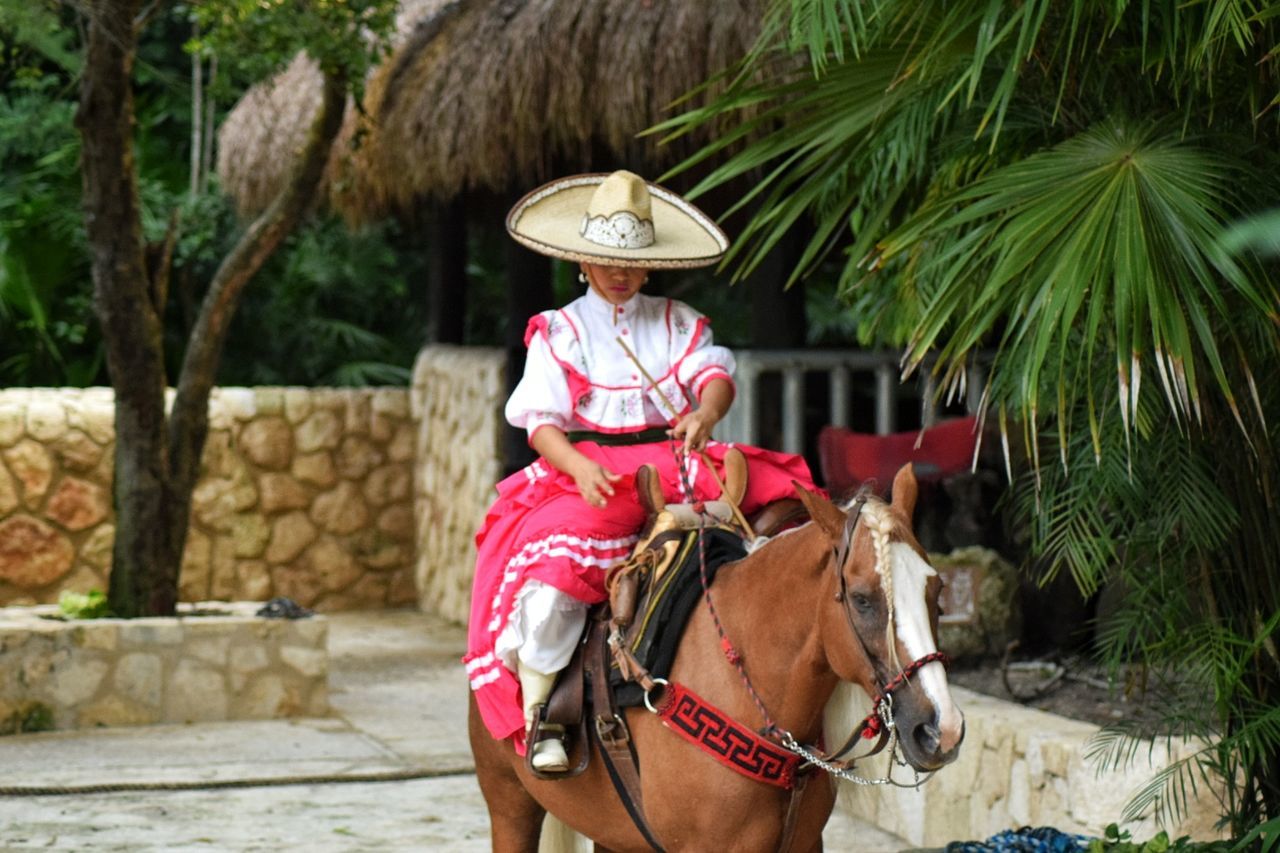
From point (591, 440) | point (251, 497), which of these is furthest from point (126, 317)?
point (591, 440)

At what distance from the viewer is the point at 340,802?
6457 millimetres

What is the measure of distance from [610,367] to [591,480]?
1.22 ft

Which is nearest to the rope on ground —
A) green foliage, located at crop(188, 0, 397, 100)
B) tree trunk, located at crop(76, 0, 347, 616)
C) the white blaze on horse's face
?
tree trunk, located at crop(76, 0, 347, 616)

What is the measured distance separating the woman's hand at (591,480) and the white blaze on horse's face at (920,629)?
2.93 feet

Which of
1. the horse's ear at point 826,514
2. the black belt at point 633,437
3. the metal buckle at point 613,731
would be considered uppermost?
the black belt at point 633,437

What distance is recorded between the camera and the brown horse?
9.82 feet

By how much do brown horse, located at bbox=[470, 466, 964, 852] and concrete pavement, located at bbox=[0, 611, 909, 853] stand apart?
2.32 meters

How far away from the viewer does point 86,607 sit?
796 cm

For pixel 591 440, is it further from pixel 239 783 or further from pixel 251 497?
pixel 251 497

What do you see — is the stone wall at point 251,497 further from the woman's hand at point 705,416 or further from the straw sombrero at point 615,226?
the woman's hand at point 705,416

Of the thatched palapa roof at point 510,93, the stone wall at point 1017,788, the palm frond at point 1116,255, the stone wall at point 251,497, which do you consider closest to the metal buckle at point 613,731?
the palm frond at point 1116,255

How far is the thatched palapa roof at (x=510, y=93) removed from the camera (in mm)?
7891

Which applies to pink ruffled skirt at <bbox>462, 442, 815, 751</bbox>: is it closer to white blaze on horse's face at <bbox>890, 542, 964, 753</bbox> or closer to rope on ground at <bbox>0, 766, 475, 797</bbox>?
white blaze on horse's face at <bbox>890, 542, 964, 753</bbox>

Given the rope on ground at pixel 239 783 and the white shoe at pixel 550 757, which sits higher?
the white shoe at pixel 550 757
